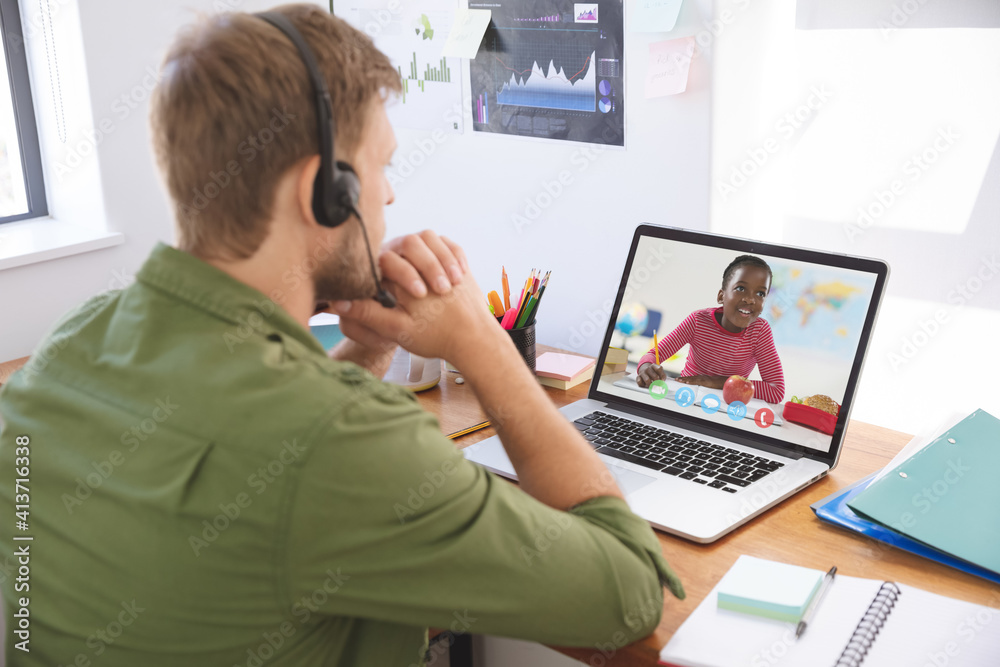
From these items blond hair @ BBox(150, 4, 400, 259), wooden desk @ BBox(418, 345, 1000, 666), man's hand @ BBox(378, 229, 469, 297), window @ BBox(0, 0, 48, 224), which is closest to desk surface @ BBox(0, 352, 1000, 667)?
wooden desk @ BBox(418, 345, 1000, 666)

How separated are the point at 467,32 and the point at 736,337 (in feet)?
2.81

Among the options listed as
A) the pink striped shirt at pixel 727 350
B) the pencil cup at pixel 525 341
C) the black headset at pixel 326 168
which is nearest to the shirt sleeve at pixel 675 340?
the pink striped shirt at pixel 727 350

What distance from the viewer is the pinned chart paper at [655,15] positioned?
1416mm

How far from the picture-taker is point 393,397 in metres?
0.74

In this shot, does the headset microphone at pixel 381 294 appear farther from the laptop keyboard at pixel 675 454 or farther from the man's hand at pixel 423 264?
the laptop keyboard at pixel 675 454

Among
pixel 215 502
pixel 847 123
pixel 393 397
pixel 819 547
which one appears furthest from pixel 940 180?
pixel 215 502

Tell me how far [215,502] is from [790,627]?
512mm

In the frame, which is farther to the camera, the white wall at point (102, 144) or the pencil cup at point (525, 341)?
the white wall at point (102, 144)

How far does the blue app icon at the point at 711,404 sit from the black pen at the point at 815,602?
13.9 inches

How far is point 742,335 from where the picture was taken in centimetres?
121

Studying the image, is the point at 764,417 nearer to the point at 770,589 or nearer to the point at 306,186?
the point at 770,589

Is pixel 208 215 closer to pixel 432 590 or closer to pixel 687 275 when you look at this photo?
pixel 432 590

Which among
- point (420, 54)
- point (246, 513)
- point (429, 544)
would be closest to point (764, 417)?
point (429, 544)

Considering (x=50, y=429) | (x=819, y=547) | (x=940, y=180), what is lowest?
(x=819, y=547)
